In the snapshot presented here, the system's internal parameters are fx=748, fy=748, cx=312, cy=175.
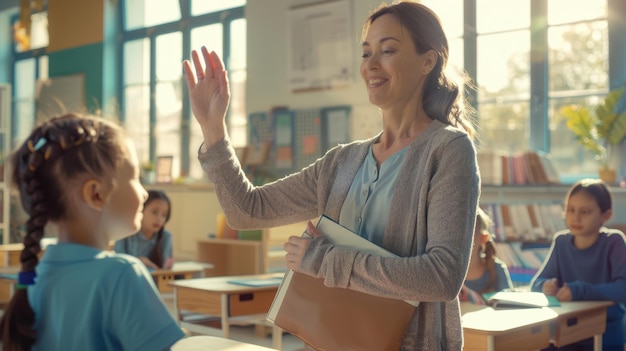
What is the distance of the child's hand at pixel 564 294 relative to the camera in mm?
3203

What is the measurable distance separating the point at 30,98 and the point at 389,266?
1067 centimetres

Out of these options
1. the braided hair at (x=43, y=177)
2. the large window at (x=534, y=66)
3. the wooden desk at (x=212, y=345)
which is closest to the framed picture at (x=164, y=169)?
the large window at (x=534, y=66)

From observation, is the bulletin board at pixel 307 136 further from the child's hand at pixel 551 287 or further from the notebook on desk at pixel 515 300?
the notebook on desk at pixel 515 300

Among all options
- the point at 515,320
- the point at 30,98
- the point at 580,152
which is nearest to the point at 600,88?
the point at 580,152

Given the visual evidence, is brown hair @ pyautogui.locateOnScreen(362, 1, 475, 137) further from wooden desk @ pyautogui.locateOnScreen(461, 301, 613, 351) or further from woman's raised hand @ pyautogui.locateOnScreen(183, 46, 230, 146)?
wooden desk @ pyautogui.locateOnScreen(461, 301, 613, 351)

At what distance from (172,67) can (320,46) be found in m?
2.60

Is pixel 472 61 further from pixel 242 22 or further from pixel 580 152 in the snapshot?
pixel 242 22

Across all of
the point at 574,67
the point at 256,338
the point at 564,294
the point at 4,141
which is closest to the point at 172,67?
the point at 4,141

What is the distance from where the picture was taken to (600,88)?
17.1 feet

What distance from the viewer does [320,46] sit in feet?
21.9

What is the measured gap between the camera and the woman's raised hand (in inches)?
61.8

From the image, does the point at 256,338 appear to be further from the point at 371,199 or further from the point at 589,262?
the point at 371,199

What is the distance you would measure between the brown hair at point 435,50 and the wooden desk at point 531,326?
1.11 metres

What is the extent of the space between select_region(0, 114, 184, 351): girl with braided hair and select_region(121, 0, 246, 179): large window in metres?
6.39
